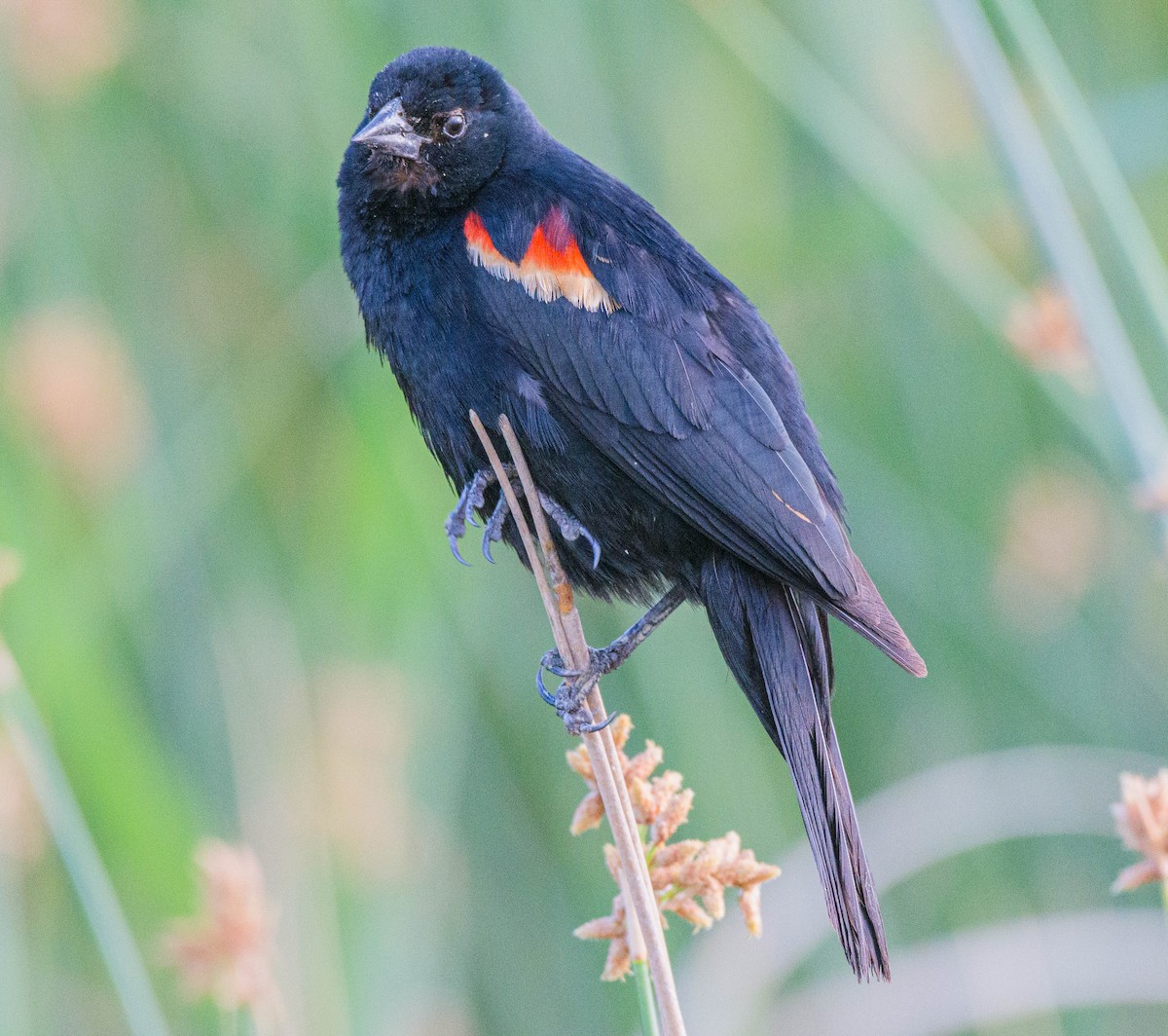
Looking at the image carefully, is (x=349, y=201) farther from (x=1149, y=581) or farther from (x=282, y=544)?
(x=1149, y=581)

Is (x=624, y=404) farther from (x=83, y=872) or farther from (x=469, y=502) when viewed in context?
(x=83, y=872)

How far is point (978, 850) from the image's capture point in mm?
3021

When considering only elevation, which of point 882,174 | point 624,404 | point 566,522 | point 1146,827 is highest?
point 882,174

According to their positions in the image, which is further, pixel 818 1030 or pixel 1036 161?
pixel 818 1030

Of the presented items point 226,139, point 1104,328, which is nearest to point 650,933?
point 1104,328

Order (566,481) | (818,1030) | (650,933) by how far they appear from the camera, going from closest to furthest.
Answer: (650,933), (566,481), (818,1030)

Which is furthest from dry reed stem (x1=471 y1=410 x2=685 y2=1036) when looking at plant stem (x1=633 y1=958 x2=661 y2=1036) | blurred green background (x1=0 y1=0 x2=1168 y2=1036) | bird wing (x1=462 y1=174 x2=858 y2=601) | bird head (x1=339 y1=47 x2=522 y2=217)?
blurred green background (x1=0 y1=0 x2=1168 y2=1036)

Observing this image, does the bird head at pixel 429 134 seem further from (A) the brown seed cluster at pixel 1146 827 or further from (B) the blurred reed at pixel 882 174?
(A) the brown seed cluster at pixel 1146 827

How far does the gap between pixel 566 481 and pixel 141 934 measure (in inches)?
50.0

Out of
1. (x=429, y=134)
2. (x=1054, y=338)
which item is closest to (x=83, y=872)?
(x=429, y=134)

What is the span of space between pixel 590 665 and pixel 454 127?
3.14 feet

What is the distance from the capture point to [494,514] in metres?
2.03

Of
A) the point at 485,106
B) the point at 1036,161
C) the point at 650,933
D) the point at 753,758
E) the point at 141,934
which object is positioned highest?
the point at 485,106

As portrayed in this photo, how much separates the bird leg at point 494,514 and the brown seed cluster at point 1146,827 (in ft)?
2.95
